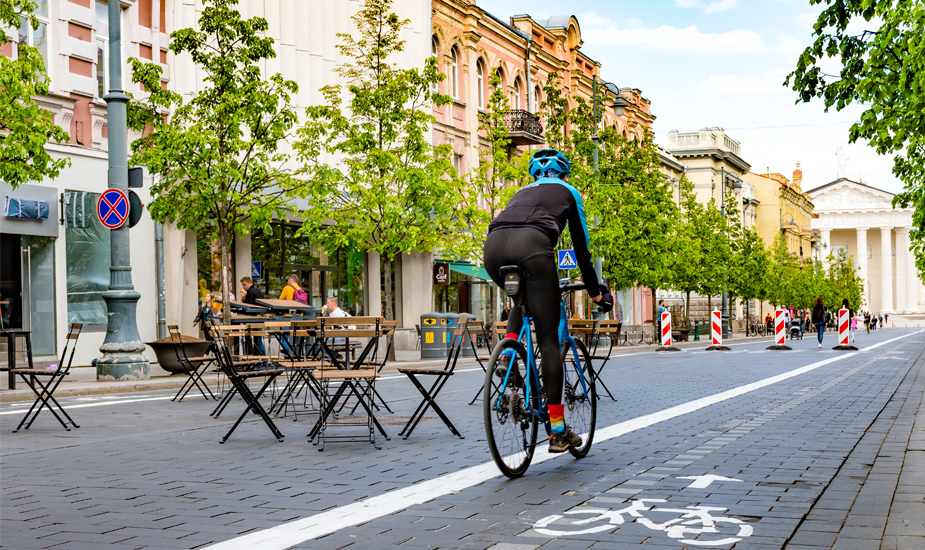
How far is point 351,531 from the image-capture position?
5.28 meters

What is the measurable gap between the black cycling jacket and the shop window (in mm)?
17654

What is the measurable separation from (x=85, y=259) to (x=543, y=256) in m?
18.8

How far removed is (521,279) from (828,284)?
3985 inches

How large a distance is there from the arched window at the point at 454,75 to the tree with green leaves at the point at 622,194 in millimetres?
3632

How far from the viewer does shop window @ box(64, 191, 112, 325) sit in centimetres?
2270

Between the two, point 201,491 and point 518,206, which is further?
point 518,206

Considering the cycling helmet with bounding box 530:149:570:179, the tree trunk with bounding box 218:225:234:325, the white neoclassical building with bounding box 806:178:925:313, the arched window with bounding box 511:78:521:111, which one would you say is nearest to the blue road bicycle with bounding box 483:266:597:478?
the cycling helmet with bounding box 530:149:570:179

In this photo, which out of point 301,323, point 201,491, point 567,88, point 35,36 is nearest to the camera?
point 201,491

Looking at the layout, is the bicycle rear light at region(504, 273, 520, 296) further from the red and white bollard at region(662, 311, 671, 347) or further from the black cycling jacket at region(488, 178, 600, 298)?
the red and white bollard at region(662, 311, 671, 347)

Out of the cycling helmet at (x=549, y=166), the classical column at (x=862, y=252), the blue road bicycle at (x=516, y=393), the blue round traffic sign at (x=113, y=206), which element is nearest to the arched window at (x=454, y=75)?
the blue round traffic sign at (x=113, y=206)

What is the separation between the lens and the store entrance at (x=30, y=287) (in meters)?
21.5

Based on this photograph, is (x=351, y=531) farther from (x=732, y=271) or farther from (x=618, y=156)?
(x=732, y=271)

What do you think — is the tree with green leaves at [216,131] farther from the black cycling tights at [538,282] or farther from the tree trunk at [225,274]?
the black cycling tights at [538,282]

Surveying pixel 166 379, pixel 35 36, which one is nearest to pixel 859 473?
pixel 166 379
